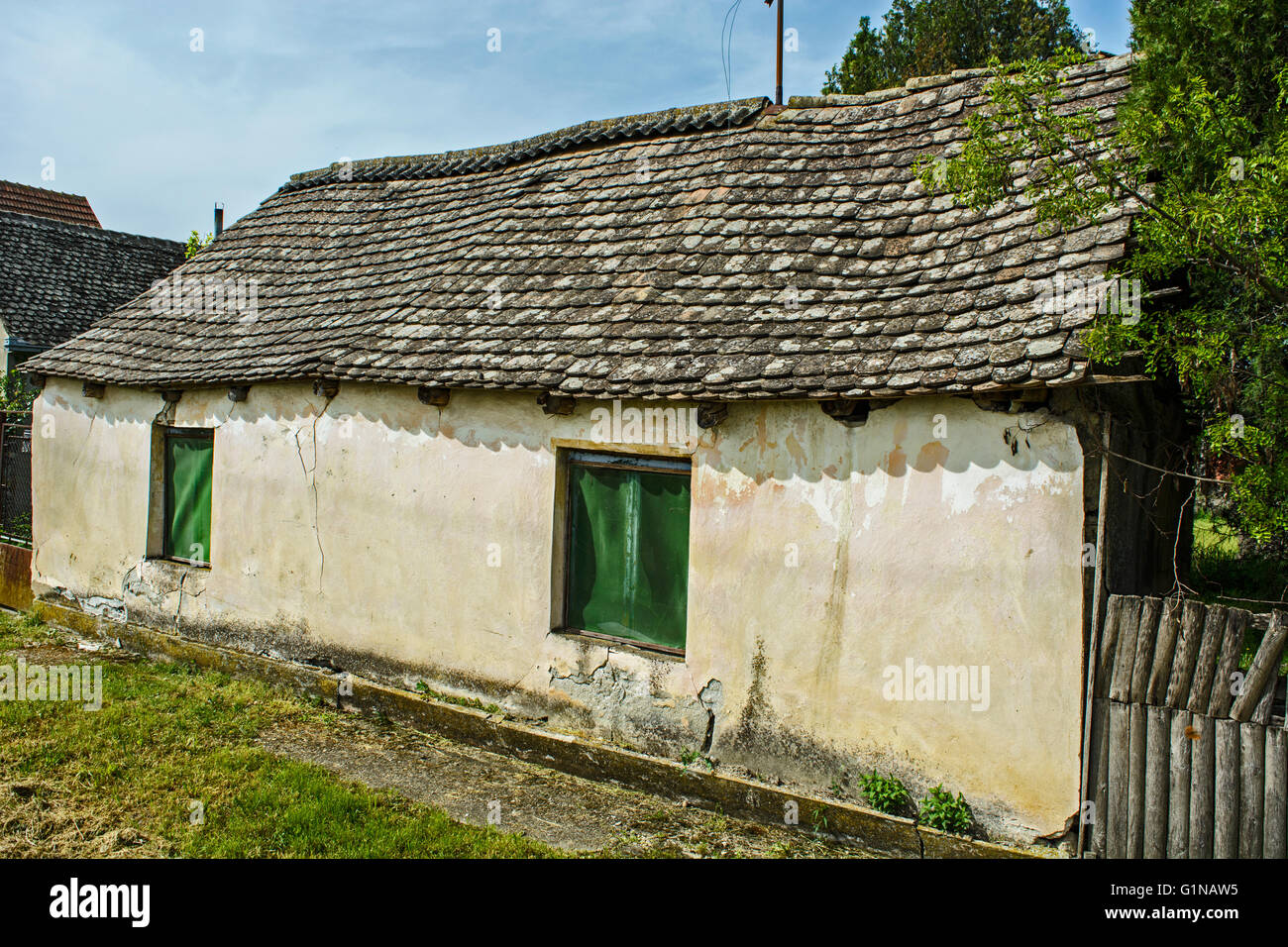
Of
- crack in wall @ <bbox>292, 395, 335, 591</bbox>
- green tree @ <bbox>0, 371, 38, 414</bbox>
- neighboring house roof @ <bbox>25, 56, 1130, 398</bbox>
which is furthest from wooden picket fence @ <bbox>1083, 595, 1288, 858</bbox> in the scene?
green tree @ <bbox>0, 371, 38, 414</bbox>

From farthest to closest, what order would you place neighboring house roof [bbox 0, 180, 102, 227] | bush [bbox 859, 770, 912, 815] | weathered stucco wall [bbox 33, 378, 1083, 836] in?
neighboring house roof [bbox 0, 180, 102, 227], bush [bbox 859, 770, 912, 815], weathered stucco wall [bbox 33, 378, 1083, 836]

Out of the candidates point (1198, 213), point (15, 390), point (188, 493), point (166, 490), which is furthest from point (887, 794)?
point (15, 390)

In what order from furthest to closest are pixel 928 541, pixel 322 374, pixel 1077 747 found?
pixel 322 374
pixel 928 541
pixel 1077 747

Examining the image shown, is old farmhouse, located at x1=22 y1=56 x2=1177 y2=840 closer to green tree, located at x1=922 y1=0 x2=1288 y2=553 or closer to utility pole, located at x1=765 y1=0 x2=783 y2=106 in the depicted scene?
green tree, located at x1=922 y1=0 x2=1288 y2=553

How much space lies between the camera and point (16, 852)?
5.07 meters

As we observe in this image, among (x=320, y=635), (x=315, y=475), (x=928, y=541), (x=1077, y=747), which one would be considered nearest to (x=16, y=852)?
(x=320, y=635)

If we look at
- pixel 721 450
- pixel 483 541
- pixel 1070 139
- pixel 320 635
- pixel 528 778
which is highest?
pixel 1070 139

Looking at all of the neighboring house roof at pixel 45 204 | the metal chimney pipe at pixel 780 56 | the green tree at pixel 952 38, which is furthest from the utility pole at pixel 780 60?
the neighboring house roof at pixel 45 204

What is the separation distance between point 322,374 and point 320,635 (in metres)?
2.43

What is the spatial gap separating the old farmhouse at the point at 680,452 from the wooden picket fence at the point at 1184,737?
0.62 feet

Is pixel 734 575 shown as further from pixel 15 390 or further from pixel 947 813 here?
pixel 15 390

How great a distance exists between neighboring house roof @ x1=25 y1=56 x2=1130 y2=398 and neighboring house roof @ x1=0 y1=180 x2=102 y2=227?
17.2 m

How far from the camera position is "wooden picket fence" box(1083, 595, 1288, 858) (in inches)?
167

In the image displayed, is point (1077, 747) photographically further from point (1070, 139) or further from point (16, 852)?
point (16, 852)
